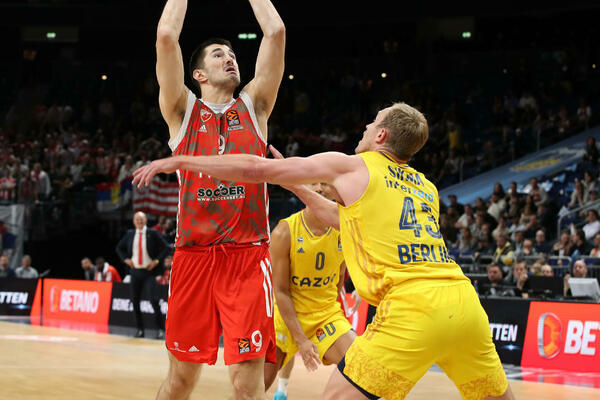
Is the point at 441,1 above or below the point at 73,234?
above

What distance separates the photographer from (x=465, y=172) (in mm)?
20922

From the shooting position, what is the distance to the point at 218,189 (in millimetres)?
5012

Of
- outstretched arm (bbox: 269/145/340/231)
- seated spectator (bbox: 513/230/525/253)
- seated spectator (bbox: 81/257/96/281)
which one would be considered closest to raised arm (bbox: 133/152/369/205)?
outstretched arm (bbox: 269/145/340/231)

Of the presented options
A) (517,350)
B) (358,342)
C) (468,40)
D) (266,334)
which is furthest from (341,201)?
(468,40)

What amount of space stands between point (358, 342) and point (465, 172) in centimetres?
1741

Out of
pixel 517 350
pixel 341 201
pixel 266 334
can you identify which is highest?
pixel 341 201

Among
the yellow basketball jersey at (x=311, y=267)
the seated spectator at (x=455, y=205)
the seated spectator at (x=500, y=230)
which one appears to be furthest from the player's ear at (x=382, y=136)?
the seated spectator at (x=455, y=205)

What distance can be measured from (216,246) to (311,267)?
1943mm

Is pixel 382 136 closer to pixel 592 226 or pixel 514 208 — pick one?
pixel 592 226

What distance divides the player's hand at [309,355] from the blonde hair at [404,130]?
2113 millimetres

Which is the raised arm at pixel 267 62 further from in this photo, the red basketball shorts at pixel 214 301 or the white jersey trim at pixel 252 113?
the red basketball shorts at pixel 214 301

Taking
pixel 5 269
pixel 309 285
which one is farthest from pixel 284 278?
pixel 5 269

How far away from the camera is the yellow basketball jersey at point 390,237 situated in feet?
13.3

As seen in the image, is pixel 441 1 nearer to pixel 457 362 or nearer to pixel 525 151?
pixel 525 151
